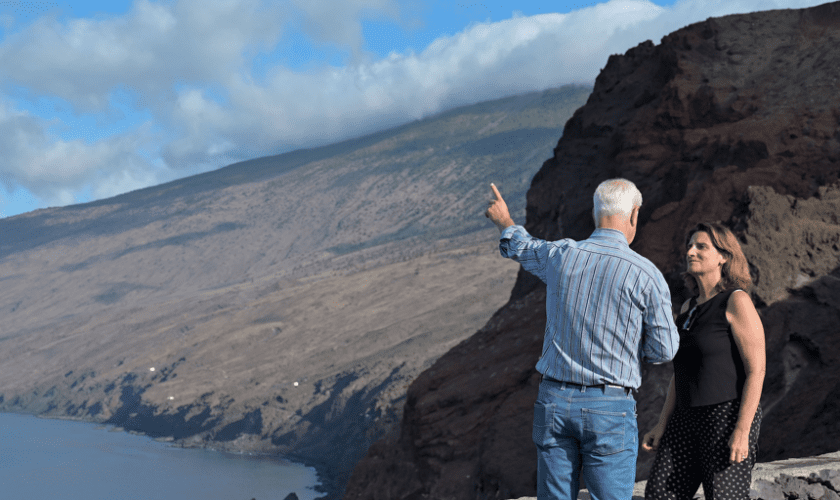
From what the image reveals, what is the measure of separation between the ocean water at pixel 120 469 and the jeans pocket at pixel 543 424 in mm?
42621

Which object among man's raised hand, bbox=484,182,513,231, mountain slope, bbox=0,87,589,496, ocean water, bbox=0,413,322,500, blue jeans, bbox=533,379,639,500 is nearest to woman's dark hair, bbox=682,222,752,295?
blue jeans, bbox=533,379,639,500

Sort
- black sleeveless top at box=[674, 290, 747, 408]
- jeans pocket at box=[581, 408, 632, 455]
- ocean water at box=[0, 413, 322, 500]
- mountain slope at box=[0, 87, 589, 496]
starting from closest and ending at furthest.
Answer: jeans pocket at box=[581, 408, 632, 455] → black sleeveless top at box=[674, 290, 747, 408] → ocean water at box=[0, 413, 322, 500] → mountain slope at box=[0, 87, 589, 496]

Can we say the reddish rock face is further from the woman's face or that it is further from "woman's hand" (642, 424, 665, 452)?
the woman's face

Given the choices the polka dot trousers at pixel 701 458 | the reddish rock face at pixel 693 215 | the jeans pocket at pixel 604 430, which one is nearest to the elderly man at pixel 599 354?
the jeans pocket at pixel 604 430

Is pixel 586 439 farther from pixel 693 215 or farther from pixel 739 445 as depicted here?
pixel 693 215

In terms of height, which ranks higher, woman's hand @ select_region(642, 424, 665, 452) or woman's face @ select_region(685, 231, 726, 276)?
woman's face @ select_region(685, 231, 726, 276)

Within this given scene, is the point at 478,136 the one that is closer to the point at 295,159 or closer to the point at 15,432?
the point at 295,159

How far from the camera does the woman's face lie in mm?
3051

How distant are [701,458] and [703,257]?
32.6 inches

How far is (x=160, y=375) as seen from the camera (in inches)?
2650

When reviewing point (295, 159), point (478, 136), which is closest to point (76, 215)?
point (295, 159)

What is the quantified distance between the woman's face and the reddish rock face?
14.4 feet

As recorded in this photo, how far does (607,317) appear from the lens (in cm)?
264

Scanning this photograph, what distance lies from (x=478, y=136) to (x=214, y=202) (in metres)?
57.9
